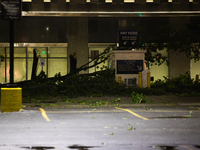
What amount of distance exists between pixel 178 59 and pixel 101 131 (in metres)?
26.8

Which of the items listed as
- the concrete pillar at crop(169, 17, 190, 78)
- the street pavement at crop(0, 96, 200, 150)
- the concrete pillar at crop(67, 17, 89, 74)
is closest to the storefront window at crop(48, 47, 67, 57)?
the concrete pillar at crop(67, 17, 89, 74)

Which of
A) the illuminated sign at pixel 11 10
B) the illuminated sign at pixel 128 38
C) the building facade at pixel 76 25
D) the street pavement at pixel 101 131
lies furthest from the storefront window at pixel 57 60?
the street pavement at pixel 101 131

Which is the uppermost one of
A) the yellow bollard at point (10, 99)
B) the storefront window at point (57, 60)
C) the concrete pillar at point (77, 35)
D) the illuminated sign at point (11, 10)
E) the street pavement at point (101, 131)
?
the concrete pillar at point (77, 35)

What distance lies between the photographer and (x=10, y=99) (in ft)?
40.7

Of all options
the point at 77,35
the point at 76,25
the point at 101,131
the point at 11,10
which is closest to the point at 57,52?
the point at 77,35

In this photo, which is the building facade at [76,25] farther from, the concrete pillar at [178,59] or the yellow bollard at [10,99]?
the yellow bollard at [10,99]

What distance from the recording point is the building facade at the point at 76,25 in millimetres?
33097

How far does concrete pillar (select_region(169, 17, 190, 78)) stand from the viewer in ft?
111

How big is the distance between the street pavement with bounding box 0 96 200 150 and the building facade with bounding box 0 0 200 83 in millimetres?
21043

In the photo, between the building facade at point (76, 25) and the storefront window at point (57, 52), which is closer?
the building facade at point (76, 25)

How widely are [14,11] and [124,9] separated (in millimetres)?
21702

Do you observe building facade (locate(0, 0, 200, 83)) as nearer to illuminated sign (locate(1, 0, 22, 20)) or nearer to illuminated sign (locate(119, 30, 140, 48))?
illuminated sign (locate(119, 30, 140, 48))

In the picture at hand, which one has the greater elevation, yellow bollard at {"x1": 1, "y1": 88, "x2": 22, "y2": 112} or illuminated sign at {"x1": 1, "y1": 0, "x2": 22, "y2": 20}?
illuminated sign at {"x1": 1, "y1": 0, "x2": 22, "y2": 20}

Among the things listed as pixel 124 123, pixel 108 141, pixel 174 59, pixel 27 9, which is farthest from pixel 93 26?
pixel 108 141
